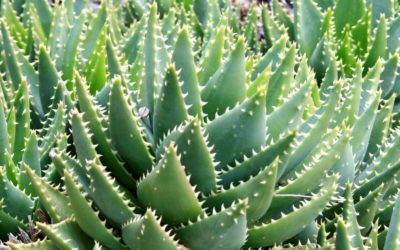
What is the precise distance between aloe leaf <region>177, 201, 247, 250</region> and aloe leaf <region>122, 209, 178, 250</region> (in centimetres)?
5

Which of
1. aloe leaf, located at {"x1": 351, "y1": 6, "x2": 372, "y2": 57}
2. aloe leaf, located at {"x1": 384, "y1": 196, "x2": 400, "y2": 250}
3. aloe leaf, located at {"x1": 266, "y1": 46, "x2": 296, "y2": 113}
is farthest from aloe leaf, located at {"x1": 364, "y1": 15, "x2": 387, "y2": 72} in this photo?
aloe leaf, located at {"x1": 384, "y1": 196, "x2": 400, "y2": 250}

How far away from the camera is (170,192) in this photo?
1324mm

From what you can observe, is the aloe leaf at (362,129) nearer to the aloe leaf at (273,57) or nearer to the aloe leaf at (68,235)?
the aloe leaf at (273,57)

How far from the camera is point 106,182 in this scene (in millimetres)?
1344

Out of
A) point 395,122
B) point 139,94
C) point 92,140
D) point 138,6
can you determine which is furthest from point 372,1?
point 92,140

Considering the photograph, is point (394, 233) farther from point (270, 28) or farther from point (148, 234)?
point (270, 28)

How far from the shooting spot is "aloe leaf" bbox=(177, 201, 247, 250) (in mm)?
1288

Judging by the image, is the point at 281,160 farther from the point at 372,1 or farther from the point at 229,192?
the point at 372,1

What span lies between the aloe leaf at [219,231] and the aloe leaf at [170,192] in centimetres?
3

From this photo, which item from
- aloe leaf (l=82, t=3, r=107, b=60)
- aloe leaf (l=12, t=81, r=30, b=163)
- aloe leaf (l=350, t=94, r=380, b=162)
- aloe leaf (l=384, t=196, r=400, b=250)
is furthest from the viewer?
aloe leaf (l=82, t=3, r=107, b=60)

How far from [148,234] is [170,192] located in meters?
0.09

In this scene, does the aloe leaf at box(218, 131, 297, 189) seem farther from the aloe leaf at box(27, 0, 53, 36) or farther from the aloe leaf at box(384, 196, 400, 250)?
the aloe leaf at box(27, 0, 53, 36)

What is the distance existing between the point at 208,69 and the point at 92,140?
32 cm

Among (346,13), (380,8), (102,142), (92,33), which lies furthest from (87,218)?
(380,8)
